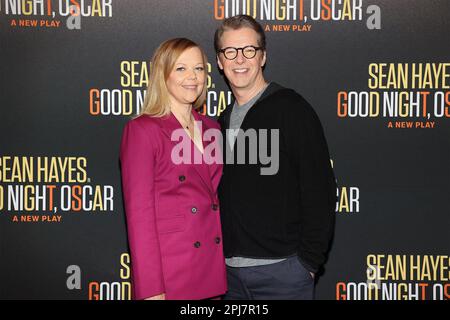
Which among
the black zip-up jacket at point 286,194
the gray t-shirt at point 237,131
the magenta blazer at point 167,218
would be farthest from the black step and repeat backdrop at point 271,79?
the magenta blazer at point 167,218

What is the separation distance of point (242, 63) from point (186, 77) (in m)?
0.27

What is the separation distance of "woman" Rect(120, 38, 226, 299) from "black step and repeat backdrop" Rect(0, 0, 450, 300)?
2.70 ft

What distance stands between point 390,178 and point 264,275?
1112 millimetres

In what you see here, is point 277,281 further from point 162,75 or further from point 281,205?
Result: point 162,75

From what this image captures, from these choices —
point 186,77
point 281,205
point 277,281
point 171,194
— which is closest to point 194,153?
point 171,194

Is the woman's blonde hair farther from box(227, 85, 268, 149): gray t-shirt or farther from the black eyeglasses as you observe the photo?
box(227, 85, 268, 149): gray t-shirt

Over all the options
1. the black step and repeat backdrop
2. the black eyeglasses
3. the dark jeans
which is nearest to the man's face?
the black eyeglasses

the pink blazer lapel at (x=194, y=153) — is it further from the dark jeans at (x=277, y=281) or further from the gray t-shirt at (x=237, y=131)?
the dark jeans at (x=277, y=281)

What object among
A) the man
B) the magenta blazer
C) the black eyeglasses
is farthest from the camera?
the black eyeglasses

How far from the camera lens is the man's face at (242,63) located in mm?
2078

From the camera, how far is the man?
199 centimetres

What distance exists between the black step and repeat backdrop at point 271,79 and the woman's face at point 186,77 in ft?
2.63

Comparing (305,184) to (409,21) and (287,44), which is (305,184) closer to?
(287,44)
